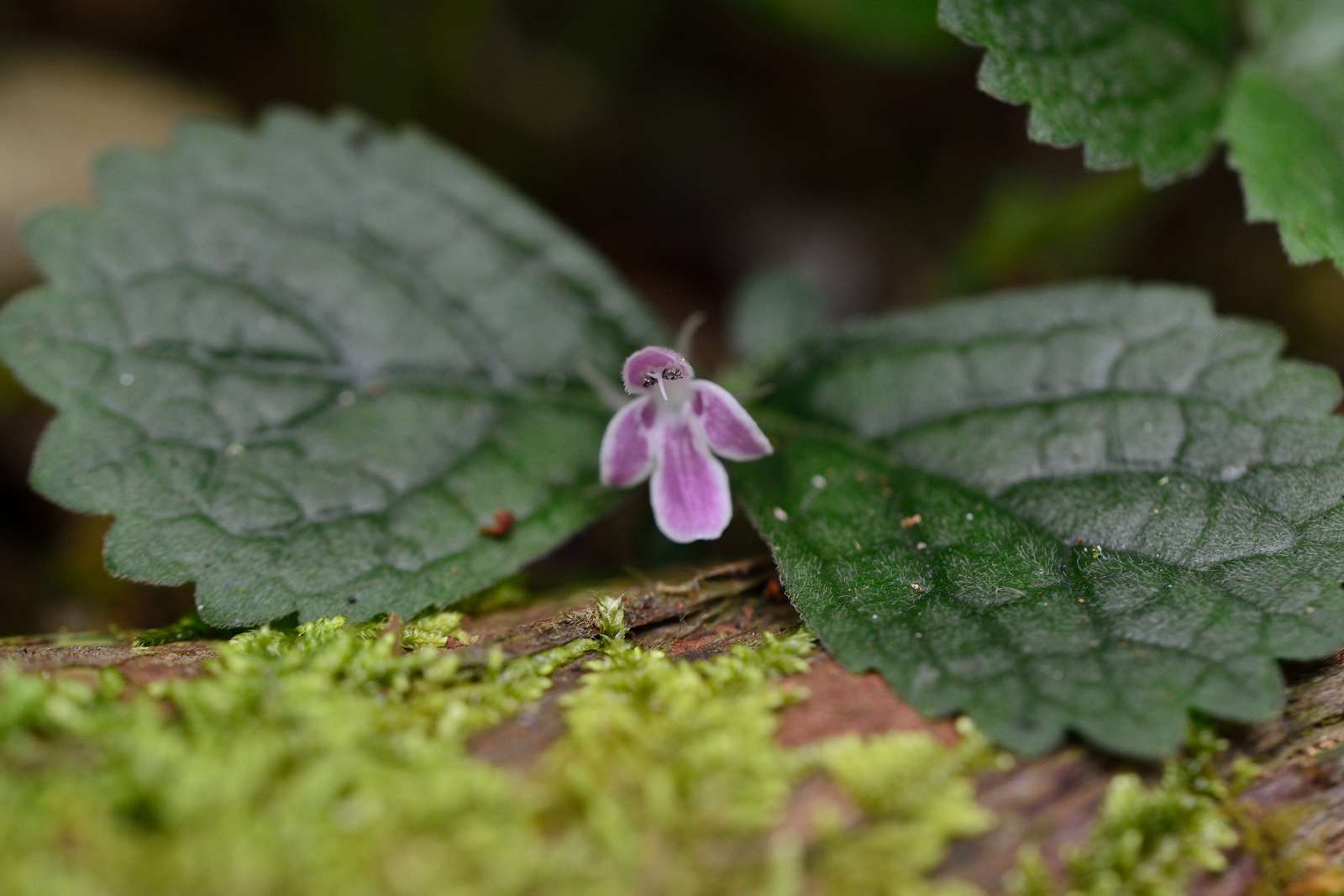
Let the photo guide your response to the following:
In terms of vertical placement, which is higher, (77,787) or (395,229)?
(395,229)

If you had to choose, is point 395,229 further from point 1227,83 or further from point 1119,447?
point 1227,83

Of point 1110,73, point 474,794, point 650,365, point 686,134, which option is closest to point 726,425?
point 650,365

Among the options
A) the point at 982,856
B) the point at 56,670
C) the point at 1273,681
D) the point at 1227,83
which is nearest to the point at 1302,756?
the point at 1273,681

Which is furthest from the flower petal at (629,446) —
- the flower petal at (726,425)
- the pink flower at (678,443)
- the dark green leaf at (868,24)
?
the dark green leaf at (868,24)

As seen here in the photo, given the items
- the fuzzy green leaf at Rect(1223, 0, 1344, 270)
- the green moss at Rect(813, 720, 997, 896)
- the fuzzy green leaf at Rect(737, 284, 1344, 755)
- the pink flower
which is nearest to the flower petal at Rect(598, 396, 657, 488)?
the pink flower

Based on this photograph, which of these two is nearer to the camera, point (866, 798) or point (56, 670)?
point (866, 798)

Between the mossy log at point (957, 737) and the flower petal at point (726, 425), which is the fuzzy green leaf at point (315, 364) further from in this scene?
the flower petal at point (726, 425)
